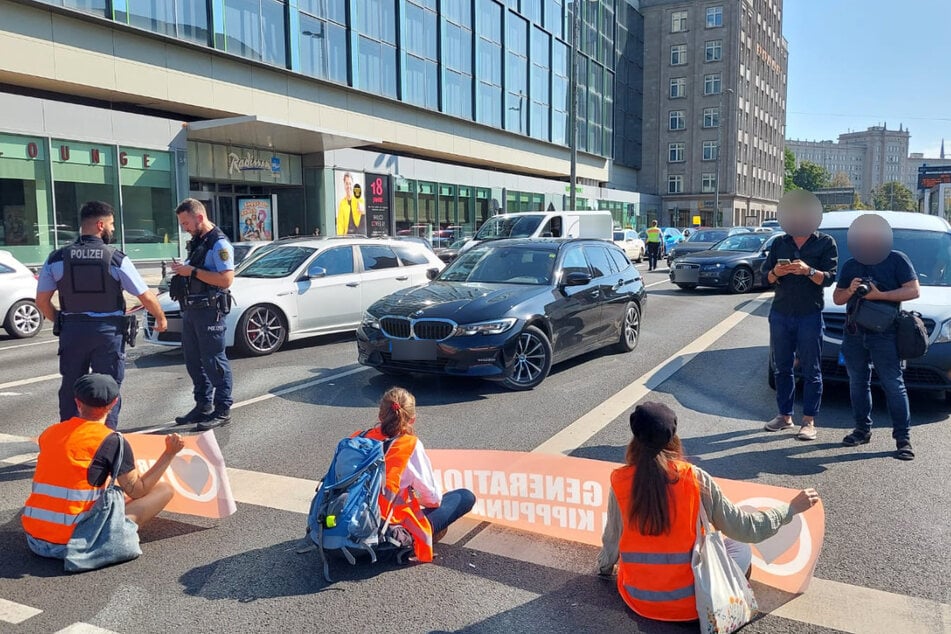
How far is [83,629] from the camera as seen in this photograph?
3.21 metres

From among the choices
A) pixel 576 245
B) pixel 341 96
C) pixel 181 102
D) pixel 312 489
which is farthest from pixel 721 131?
pixel 312 489

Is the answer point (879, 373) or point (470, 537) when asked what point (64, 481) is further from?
point (879, 373)

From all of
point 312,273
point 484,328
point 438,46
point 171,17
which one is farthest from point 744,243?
point 438,46

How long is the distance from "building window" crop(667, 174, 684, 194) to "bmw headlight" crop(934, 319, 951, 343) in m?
73.4

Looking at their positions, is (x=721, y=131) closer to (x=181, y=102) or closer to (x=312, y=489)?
(x=181, y=102)

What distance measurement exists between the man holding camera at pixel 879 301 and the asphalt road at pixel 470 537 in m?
0.44

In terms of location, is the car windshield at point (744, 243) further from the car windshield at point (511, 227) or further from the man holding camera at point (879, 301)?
the man holding camera at point (879, 301)

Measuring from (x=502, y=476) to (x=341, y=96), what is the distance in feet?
97.7

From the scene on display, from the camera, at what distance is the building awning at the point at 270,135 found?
23.0 meters

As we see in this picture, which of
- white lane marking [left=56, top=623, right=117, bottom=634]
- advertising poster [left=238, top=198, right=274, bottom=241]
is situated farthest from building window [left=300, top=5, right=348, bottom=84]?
white lane marking [left=56, top=623, right=117, bottom=634]

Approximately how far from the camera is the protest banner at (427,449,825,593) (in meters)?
3.52

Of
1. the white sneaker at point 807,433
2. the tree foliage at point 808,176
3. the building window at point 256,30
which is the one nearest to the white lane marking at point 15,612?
the white sneaker at point 807,433

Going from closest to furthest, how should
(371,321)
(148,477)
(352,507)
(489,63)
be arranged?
(352,507), (148,477), (371,321), (489,63)

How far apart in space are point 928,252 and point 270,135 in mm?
21790
